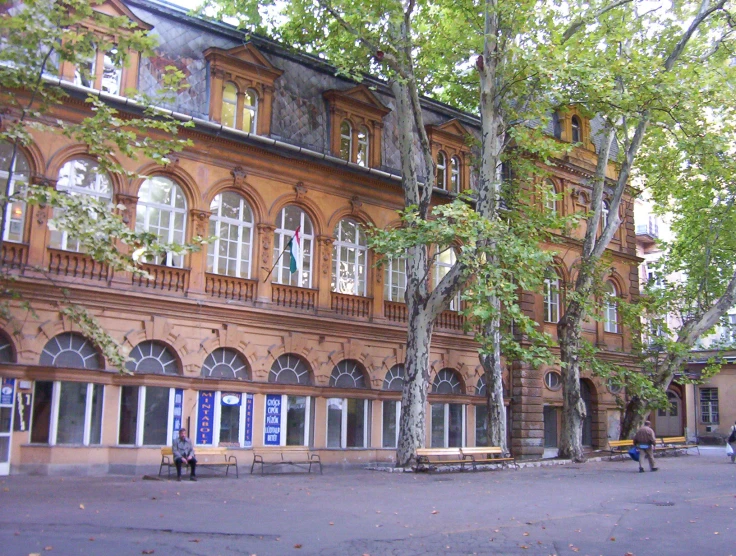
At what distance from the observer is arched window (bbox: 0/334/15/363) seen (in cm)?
1802

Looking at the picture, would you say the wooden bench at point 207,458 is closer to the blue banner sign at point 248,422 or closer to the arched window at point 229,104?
the blue banner sign at point 248,422

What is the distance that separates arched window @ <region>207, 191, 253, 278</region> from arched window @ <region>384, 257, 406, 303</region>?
516cm

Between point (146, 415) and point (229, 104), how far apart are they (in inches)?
346

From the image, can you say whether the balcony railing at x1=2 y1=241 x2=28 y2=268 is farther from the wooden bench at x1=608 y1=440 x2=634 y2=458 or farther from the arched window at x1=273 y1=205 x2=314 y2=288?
the wooden bench at x1=608 y1=440 x2=634 y2=458

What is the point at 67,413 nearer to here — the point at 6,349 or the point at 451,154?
the point at 6,349

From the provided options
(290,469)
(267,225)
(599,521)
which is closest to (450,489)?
(599,521)

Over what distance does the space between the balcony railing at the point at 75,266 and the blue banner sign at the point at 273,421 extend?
5.68 metres

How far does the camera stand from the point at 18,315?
18141 mm

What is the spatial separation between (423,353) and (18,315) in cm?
970

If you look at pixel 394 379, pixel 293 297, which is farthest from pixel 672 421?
pixel 293 297

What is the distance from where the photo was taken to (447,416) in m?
27.0

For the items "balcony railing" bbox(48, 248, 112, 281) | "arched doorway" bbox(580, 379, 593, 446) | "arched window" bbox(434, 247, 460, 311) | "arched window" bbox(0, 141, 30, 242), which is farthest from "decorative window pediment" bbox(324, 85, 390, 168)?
"arched doorway" bbox(580, 379, 593, 446)

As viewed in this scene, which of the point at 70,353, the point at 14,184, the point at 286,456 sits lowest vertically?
the point at 286,456

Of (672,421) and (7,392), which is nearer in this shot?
(7,392)
